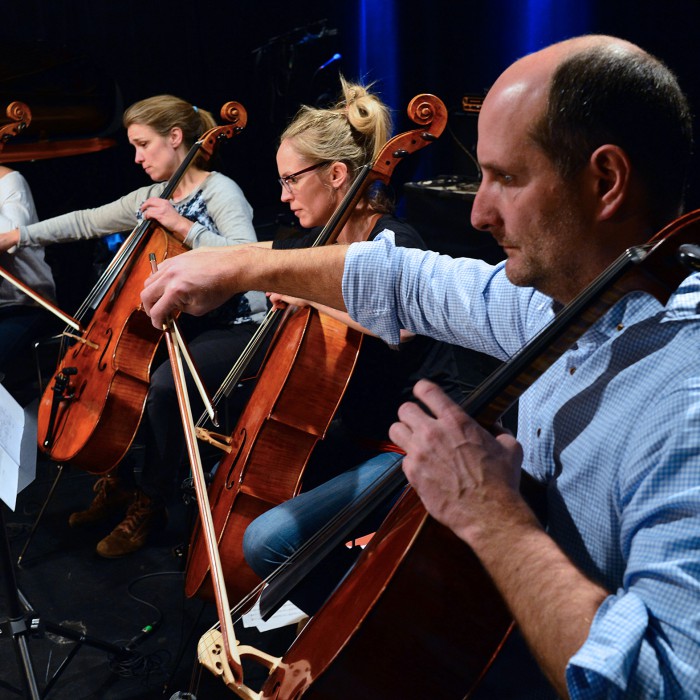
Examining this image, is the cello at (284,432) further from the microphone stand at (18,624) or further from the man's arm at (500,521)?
the man's arm at (500,521)

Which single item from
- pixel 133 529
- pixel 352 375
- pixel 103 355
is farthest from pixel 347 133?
pixel 133 529

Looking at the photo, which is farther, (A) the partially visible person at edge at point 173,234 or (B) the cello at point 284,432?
(A) the partially visible person at edge at point 173,234

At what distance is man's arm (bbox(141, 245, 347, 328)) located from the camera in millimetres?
1357

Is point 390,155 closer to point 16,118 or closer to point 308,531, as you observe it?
point 308,531

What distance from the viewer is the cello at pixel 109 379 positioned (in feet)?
8.18

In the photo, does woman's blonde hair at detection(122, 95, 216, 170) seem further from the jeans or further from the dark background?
the jeans

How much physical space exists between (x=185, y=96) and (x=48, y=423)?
7.38 ft

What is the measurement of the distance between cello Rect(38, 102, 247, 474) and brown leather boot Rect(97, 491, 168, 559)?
0.28 metres

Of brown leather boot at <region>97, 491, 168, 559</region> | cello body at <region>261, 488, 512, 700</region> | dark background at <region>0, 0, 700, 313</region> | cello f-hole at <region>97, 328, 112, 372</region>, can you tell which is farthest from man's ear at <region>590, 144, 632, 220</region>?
dark background at <region>0, 0, 700, 313</region>

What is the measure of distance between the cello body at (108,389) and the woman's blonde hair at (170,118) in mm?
682

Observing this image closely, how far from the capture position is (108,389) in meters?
2.47

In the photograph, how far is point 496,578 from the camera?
837mm

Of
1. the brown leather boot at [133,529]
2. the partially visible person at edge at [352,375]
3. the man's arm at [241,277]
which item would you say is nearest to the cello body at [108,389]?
the brown leather boot at [133,529]

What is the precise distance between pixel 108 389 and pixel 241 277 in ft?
4.18
